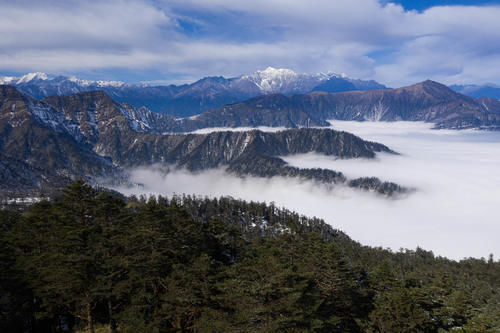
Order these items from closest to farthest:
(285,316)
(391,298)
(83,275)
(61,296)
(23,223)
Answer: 1. (285,316)
2. (83,275)
3. (61,296)
4. (391,298)
5. (23,223)

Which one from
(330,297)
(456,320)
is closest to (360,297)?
(330,297)

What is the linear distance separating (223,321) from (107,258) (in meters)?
19.0

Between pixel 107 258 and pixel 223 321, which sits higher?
pixel 107 258

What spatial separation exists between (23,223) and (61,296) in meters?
20.1

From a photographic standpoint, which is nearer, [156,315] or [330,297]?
→ [156,315]

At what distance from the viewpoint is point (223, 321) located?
107 ft

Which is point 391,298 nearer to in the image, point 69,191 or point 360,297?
point 360,297

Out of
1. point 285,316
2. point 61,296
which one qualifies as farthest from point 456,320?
point 61,296

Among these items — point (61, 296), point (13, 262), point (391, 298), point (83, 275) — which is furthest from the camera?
point (13, 262)

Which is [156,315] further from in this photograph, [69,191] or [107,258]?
[69,191]

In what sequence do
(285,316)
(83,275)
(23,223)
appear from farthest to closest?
(23,223), (83,275), (285,316)

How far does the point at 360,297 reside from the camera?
53.3 metres

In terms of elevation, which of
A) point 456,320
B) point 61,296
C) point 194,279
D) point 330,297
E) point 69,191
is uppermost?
point 69,191

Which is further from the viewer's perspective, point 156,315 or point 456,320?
point 456,320
